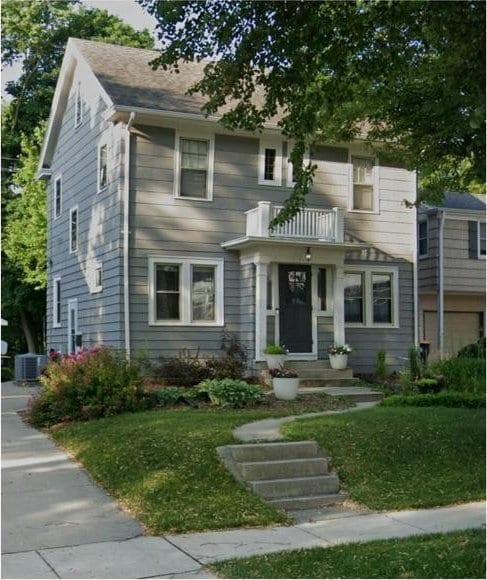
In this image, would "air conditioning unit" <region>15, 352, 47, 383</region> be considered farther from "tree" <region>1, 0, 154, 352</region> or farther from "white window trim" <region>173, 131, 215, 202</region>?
"tree" <region>1, 0, 154, 352</region>

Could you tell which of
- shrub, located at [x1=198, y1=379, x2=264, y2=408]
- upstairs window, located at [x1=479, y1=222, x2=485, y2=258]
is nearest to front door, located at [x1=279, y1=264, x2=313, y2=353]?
shrub, located at [x1=198, y1=379, x2=264, y2=408]

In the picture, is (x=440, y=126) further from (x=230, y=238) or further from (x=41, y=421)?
(x=230, y=238)

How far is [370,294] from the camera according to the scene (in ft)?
61.6

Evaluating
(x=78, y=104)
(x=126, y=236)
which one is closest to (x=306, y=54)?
(x=126, y=236)

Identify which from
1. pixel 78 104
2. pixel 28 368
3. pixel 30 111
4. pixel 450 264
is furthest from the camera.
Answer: pixel 30 111

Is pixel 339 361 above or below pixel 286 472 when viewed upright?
above

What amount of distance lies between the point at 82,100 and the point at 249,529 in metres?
15.6

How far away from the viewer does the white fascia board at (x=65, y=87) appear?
1805 centimetres

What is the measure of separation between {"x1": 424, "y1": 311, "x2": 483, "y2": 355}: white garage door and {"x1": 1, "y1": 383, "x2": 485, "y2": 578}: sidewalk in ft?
54.6

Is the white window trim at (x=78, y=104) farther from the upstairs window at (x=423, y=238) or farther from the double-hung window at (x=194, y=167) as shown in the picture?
the upstairs window at (x=423, y=238)

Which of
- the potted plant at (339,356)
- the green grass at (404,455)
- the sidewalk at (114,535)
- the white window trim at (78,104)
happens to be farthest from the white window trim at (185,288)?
the sidewalk at (114,535)

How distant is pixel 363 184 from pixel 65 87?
917 centimetres

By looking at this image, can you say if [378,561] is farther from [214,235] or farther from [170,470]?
[214,235]

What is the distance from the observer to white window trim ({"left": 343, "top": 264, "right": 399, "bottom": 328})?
18.6m
